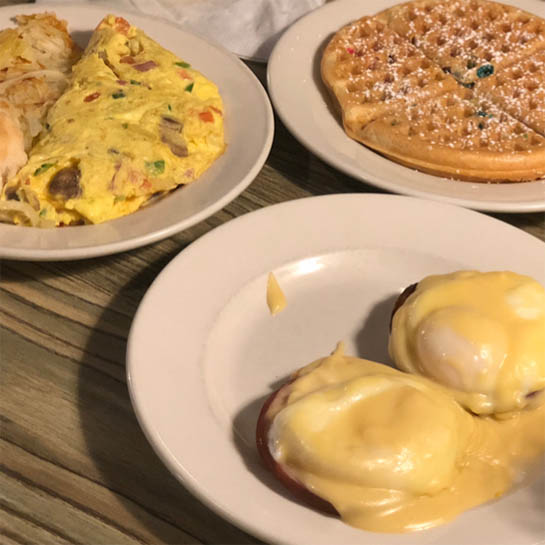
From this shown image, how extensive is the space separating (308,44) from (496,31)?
529 mm

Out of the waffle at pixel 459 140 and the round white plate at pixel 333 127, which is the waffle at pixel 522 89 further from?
the round white plate at pixel 333 127

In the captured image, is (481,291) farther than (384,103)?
No

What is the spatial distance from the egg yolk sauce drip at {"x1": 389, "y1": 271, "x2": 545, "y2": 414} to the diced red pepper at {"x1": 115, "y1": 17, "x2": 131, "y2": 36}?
1102 millimetres

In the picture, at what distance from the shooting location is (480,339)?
112 cm

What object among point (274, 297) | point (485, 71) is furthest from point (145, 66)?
point (485, 71)

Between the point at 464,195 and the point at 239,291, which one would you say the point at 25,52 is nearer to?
the point at 239,291

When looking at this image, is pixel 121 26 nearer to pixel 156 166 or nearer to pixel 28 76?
pixel 28 76

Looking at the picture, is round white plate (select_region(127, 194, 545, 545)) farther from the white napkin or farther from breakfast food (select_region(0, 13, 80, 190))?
the white napkin

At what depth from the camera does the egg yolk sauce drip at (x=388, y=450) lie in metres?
0.96

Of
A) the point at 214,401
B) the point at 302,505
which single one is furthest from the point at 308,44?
the point at 302,505

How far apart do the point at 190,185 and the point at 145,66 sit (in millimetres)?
394

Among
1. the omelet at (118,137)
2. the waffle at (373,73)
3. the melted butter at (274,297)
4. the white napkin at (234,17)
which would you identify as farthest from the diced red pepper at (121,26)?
the melted butter at (274,297)

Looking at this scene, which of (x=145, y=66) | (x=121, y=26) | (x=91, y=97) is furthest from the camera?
(x=121, y=26)

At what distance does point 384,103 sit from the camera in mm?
1855
